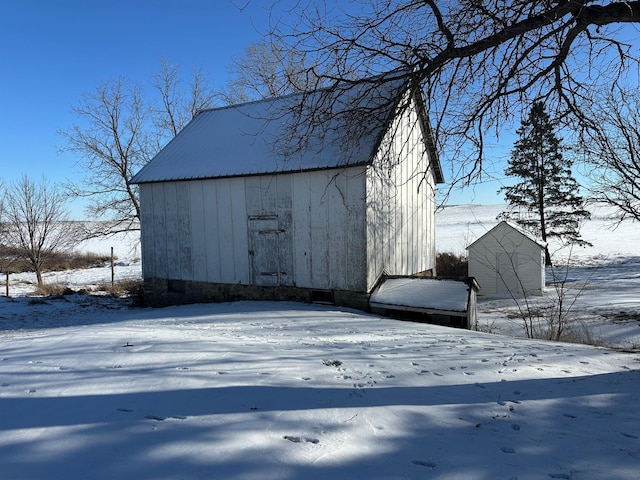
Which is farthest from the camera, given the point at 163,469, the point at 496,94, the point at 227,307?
the point at 227,307

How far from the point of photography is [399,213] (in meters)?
11.5

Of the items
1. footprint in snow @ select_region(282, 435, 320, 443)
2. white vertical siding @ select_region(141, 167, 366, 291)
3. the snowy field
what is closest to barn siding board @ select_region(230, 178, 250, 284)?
white vertical siding @ select_region(141, 167, 366, 291)

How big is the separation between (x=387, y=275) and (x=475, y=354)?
5529 millimetres

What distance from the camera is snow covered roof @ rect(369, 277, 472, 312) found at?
29.6 ft

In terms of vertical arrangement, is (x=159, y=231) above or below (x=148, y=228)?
below

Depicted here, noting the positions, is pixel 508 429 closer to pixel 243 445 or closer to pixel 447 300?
pixel 243 445

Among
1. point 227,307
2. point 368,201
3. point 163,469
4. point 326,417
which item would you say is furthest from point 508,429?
point 227,307

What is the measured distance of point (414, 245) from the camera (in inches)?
493

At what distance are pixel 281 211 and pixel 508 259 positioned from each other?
13772 millimetres

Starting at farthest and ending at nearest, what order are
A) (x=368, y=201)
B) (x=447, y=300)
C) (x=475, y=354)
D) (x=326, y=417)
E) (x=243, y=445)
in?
(x=368, y=201)
(x=447, y=300)
(x=475, y=354)
(x=326, y=417)
(x=243, y=445)

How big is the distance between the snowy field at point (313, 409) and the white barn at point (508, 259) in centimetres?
1467

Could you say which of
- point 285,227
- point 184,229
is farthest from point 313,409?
point 184,229

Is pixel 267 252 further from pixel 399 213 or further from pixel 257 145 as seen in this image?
pixel 399 213

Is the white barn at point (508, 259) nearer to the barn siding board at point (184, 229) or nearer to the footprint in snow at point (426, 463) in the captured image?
Result: the barn siding board at point (184, 229)
